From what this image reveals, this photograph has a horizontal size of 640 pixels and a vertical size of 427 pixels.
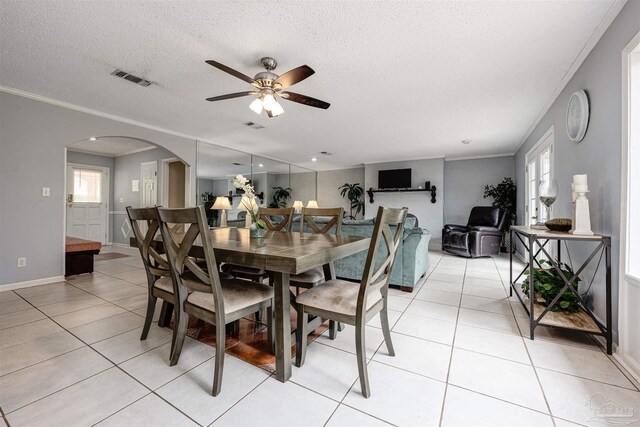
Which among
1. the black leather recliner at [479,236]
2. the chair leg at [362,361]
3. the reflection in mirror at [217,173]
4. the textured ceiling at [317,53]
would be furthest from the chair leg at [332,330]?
the black leather recliner at [479,236]

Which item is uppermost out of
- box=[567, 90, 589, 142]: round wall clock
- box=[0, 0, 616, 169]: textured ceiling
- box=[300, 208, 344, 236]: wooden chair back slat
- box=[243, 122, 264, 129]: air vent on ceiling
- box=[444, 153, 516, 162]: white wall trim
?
box=[243, 122, 264, 129]: air vent on ceiling

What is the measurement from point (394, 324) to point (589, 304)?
1607 mm

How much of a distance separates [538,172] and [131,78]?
231 inches

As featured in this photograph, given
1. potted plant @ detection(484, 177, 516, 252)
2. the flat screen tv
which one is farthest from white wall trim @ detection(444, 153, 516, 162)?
the flat screen tv

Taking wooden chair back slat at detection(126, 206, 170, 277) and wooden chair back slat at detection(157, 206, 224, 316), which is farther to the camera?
wooden chair back slat at detection(126, 206, 170, 277)

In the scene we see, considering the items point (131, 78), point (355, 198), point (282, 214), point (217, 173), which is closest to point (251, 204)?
point (282, 214)

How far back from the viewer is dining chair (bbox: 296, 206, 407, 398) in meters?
1.39

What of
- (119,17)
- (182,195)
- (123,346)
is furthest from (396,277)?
(182,195)

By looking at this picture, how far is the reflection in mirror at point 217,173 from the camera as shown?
5332 mm

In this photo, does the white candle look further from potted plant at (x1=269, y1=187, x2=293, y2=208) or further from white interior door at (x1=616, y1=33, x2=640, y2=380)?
potted plant at (x1=269, y1=187, x2=293, y2=208)

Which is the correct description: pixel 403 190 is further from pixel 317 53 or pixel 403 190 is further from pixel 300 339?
pixel 300 339

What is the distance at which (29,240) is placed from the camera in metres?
3.34

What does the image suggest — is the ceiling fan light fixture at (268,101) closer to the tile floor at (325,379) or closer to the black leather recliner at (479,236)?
the tile floor at (325,379)

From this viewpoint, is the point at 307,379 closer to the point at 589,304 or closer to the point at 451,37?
the point at 589,304
